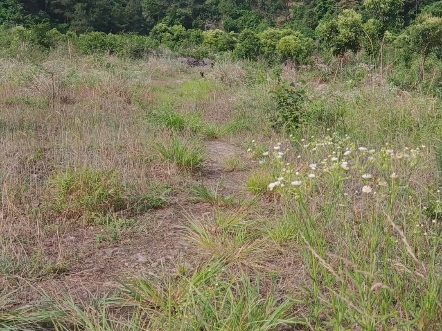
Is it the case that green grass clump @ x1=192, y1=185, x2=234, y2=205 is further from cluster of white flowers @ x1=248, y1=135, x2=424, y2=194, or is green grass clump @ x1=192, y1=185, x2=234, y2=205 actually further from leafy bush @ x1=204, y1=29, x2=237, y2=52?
leafy bush @ x1=204, y1=29, x2=237, y2=52

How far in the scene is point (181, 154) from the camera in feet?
14.7

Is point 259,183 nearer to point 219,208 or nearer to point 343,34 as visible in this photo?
point 219,208

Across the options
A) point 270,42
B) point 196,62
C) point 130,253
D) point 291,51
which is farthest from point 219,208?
point 270,42

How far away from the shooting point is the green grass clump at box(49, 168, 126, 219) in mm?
3451

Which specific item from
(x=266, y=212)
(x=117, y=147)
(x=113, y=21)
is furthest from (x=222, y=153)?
(x=113, y=21)

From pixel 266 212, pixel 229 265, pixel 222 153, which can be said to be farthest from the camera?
pixel 222 153

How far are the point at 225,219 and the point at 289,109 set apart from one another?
318 cm

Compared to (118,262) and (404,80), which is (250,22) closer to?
(404,80)

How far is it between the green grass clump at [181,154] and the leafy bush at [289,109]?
1.54m

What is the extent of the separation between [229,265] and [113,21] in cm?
4481

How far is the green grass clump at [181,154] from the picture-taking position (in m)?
4.45

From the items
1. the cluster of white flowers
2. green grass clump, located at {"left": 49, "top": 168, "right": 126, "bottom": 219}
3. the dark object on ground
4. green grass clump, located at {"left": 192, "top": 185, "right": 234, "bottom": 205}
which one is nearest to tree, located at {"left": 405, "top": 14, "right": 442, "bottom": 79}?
the cluster of white flowers

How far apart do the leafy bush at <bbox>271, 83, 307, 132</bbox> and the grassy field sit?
2cm

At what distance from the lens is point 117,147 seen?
487 centimetres
